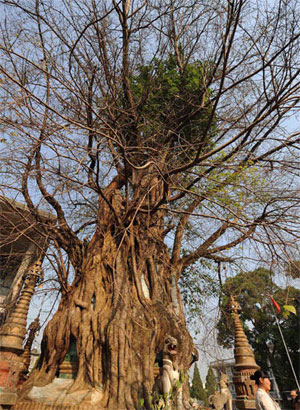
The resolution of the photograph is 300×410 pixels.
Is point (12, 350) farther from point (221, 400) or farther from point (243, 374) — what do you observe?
point (243, 374)

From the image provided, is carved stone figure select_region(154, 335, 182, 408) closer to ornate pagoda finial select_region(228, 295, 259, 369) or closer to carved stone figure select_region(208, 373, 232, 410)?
carved stone figure select_region(208, 373, 232, 410)

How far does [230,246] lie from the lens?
18.7ft

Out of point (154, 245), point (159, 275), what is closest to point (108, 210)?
point (154, 245)

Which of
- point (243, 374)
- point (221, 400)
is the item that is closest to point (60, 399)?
point (221, 400)

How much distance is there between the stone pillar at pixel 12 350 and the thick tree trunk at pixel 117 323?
207mm

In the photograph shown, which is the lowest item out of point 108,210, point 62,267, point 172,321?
point 172,321

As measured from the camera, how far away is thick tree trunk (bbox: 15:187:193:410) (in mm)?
3518

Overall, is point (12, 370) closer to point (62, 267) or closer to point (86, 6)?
point (62, 267)

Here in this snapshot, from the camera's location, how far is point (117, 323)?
3809 mm

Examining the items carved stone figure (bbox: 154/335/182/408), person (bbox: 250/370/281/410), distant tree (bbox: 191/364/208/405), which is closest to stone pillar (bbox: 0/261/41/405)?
carved stone figure (bbox: 154/335/182/408)

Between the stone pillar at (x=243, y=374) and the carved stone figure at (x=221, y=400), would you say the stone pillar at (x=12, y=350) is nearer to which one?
the carved stone figure at (x=221, y=400)

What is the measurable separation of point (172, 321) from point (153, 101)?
4.29 meters

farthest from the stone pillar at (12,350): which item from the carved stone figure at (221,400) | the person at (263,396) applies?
the carved stone figure at (221,400)

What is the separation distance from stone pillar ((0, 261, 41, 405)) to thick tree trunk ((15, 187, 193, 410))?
207 millimetres
